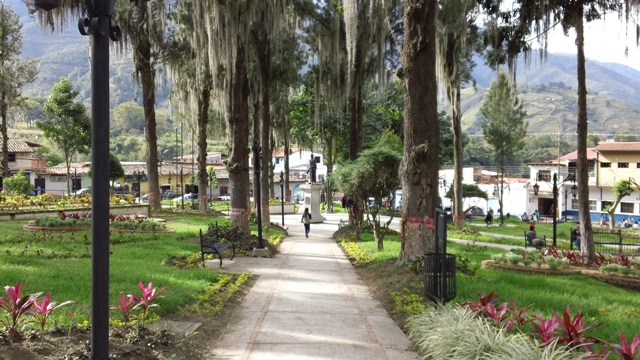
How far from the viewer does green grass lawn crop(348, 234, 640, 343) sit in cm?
685

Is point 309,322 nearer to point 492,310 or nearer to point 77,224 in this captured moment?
point 492,310

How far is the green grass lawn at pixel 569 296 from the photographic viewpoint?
270 inches

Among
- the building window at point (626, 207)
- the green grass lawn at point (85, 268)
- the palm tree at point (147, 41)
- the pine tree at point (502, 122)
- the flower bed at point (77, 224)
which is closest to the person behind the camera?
the green grass lawn at point (85, 268)

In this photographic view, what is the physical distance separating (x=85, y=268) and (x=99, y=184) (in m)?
6.48

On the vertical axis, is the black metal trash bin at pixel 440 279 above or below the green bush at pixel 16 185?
below

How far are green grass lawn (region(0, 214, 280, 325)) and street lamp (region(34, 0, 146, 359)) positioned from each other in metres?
2.42

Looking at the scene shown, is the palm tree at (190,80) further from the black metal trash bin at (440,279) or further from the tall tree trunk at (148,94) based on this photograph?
the black metal trash bin at (440,279)

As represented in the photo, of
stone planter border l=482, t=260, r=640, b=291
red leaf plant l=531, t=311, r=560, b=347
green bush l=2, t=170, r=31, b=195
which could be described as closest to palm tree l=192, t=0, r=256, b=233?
stone planter border l=482, t=260, r=640, b=291

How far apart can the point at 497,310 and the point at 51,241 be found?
11231 mm

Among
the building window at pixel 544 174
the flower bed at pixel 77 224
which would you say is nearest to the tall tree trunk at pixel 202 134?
the flower bed at pixel 77 224

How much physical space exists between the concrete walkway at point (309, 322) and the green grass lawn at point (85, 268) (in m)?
1.13

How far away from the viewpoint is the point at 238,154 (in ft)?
55.4

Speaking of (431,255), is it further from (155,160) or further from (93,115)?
(155,160)

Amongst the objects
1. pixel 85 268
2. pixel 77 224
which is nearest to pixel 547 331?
pixel 85 268
